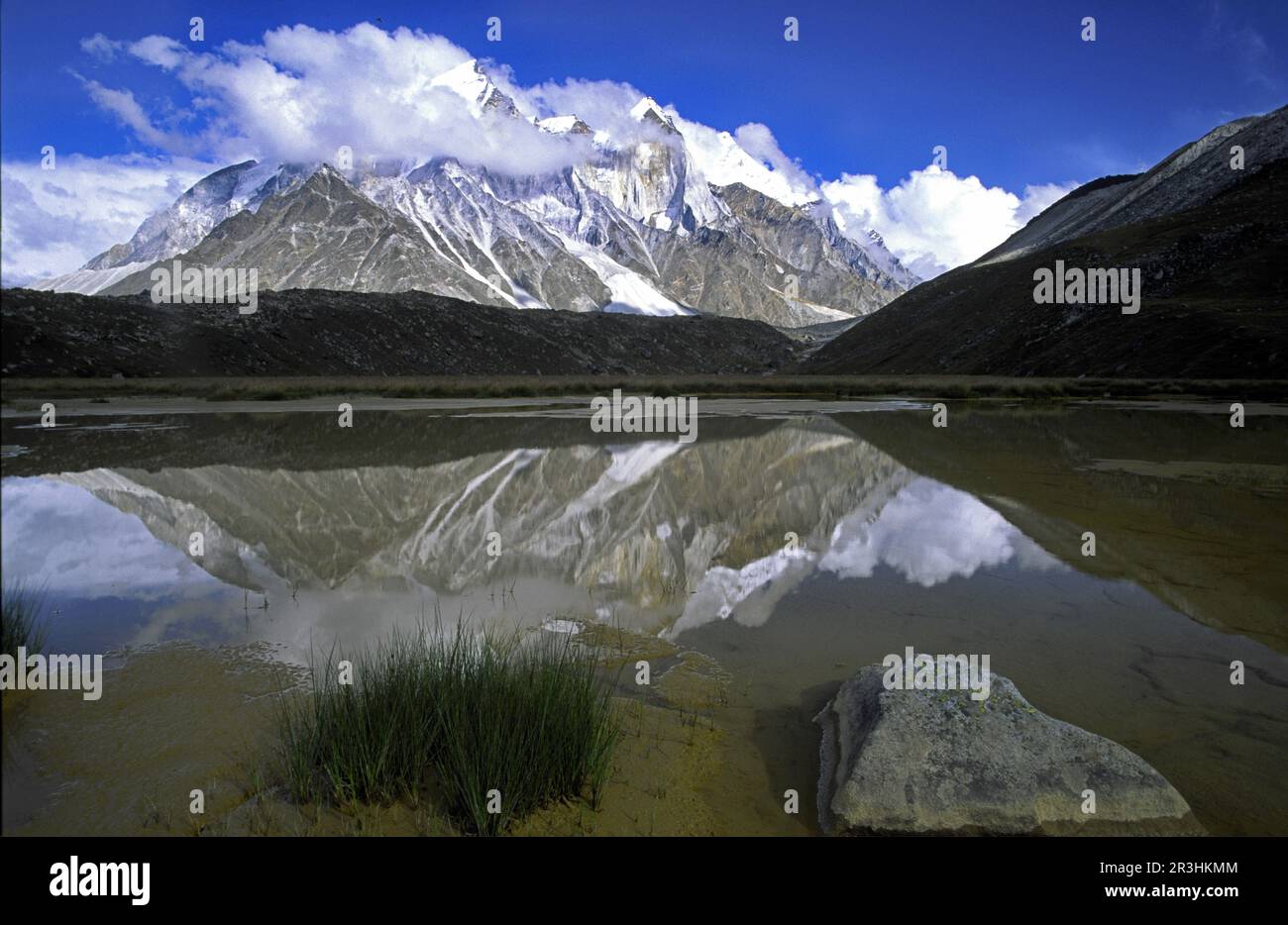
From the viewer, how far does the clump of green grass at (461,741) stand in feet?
13.4

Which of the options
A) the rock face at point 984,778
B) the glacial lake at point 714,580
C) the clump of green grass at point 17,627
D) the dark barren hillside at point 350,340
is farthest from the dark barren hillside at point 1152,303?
the clump of green grass at point 17,627

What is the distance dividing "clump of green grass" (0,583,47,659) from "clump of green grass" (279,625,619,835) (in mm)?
2548

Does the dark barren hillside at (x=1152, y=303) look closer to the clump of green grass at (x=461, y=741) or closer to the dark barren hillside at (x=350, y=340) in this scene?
the dark barren hillside at (x=350, y=340)

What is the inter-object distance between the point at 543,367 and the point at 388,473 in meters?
98.7

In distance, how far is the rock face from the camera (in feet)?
13.3

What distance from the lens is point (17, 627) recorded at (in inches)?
230

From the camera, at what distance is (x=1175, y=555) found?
10188mm

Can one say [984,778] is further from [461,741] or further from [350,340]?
[350,340]

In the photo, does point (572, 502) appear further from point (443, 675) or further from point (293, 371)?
point (293, 371)

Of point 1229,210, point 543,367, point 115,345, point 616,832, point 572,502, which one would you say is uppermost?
point 1229,210

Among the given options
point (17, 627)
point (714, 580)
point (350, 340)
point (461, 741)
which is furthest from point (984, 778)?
point (350, 340)

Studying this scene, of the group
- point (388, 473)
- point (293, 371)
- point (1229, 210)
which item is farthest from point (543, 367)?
point (388, 473)

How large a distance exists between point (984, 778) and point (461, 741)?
2.96m
